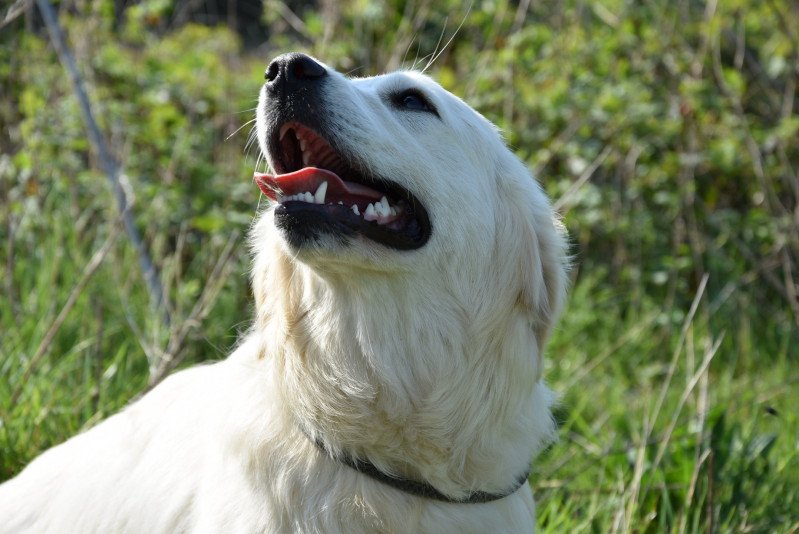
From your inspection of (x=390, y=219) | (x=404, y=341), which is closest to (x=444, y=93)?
(x=390, y=219)

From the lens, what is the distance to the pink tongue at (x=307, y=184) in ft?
7.74

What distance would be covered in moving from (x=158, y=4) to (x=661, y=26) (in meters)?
3.12

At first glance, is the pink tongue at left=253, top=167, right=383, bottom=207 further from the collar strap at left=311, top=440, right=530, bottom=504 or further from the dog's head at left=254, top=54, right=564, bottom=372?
the collar strap at left=311, top=440, right=530, bottom=504

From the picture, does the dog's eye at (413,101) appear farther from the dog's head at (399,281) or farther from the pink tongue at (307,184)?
the pink tongue at (307,184)

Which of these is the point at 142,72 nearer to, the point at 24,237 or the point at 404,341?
the point at 24,237

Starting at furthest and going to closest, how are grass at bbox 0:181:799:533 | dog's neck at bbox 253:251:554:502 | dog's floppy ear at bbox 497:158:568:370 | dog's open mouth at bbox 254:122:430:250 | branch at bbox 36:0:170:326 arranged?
1. branch at bbox 36:0:170:326
2. grass at bbox 0:181:799:533
3. dog's floppy ear at bbox 497:158:568:370
4. dog's neck at bbox 253:251:554:502
5. dog's open mouth at bbox 254:122:430:250

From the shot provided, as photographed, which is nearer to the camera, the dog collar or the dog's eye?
the dog collar

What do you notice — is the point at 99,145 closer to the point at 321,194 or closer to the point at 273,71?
the point at 273,71

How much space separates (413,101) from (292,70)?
0.40 m

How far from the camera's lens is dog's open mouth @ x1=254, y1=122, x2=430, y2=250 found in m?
2.30

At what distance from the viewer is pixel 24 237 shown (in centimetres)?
466

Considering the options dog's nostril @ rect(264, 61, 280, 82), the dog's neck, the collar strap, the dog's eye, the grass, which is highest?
dog's nostril @ rect(264, 61, 280, 82)

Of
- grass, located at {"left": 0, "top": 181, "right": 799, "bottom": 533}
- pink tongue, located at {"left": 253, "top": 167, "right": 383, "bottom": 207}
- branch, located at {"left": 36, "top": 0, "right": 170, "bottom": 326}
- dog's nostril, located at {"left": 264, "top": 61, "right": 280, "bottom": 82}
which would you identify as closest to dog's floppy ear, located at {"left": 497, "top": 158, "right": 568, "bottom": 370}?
pink tongue, located at {"left": 253, "top": 167, "right": 383, "bottom": 207}

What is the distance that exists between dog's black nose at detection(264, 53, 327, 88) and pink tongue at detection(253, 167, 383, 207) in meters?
0.24
